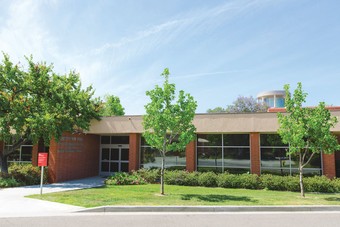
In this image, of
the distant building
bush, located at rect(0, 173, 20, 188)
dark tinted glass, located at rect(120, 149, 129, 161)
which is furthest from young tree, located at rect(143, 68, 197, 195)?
the distant building

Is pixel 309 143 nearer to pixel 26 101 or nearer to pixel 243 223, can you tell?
pixel 243 223

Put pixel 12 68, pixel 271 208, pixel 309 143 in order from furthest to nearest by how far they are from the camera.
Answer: pixel 12 68 < pixel 309 143 < pixel 271 208

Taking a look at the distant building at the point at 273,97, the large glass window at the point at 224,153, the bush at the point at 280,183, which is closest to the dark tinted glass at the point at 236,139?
the large glass window at the point at 224,153

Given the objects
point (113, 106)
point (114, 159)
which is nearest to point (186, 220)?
point (114, 159)

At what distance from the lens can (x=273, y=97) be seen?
98.6 meters

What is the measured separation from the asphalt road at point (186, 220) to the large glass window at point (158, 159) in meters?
10.8

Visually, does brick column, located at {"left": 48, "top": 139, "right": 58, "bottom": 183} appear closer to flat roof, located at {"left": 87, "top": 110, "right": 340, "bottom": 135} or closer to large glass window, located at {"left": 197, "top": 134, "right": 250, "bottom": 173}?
flat roof, located at {"left": 87, "top": 110, "right": 340, "bottom": 135}

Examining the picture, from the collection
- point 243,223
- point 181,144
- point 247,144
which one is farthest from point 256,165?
point 243,223

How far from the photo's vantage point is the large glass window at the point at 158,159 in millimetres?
21070

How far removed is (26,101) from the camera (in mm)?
18656

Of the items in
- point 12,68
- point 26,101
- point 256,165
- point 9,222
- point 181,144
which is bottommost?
point 9,222

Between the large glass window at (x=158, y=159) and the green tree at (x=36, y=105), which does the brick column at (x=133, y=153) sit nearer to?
the large glass window at (x=158, y=159)

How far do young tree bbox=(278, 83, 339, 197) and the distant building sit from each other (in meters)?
82.5

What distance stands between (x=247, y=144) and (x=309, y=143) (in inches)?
251
